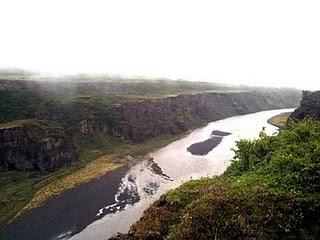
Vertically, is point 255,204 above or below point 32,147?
above

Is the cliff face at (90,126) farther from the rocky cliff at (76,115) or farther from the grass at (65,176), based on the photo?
the grass at (65,176)

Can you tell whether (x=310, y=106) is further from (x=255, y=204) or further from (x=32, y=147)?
(x=255, y=204)

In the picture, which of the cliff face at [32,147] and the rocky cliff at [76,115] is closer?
the cliff face at [32,147]

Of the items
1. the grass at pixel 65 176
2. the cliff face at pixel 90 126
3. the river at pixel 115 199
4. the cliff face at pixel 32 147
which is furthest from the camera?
the cliff face at pixel 90 126

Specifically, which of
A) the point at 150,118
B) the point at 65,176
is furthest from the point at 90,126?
the point at 65,176

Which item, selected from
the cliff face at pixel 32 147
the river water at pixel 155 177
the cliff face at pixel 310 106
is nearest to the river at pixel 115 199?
the river water at pixel 155 177

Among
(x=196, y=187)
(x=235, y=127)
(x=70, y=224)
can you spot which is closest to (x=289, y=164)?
(x=196, y=187)
